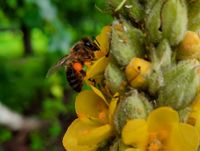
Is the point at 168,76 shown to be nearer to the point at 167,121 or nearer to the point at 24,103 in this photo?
→ the point at 167,121

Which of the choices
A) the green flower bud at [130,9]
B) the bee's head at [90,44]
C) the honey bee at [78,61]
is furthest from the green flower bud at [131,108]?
the honey bee at [78,61]

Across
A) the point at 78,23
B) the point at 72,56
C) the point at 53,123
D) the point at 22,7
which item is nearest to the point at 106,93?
the point at 72,56

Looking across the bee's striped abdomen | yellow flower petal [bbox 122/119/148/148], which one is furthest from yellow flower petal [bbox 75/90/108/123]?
the bee's striped abdomen

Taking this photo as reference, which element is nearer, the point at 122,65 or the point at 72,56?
the point at 122,65

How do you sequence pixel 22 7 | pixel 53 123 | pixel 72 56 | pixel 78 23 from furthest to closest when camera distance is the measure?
1. pixel 78 23
2. pixel 53 123
3. pixel 22 7
4. pixel 72 56

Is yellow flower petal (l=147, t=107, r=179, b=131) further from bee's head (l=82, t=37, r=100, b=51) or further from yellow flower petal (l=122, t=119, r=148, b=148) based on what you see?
bee's head (l=82, t=37, r=100, b=51)

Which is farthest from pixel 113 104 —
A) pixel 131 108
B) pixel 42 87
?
pixel 42 87
